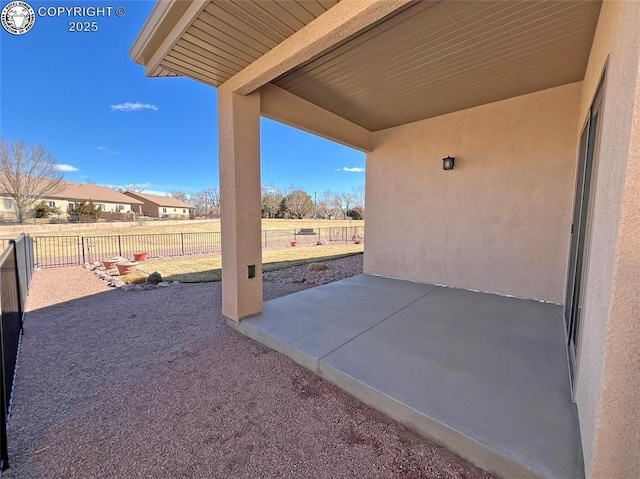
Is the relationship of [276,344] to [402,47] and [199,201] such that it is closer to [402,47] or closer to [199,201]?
[402,47]

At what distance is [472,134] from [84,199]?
125 ft

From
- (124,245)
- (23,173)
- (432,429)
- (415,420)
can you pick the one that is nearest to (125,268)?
(415,420)

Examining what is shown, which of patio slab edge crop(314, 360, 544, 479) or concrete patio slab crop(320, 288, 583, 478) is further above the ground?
concrete patio slab crop(320, 288, 583, 478)

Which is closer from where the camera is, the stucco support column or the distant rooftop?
the stucco support column

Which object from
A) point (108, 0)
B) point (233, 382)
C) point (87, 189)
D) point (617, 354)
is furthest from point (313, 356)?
point (87, 189)

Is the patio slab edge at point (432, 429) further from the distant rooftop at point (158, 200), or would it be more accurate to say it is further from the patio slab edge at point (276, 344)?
the distant rooftop at point (158, 200)

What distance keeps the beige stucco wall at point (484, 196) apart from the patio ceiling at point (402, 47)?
54 centimetres

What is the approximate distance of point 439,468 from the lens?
148cm

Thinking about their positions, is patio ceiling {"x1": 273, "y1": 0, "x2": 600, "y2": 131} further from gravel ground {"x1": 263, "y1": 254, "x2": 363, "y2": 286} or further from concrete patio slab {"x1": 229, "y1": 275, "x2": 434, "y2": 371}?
gravel ground {"x1": 263, "y1": 254, "x2": 363, "y2": 286}

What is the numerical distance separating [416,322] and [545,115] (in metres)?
3.49

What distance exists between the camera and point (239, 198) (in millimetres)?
3223

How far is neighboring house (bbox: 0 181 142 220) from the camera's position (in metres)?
22.7

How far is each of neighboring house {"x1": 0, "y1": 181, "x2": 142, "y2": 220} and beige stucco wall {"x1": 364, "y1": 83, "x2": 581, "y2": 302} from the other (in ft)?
101

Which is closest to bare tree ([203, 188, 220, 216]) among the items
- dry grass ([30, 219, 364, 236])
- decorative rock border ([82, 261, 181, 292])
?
dry grass ([30, 219, 364, 236])
